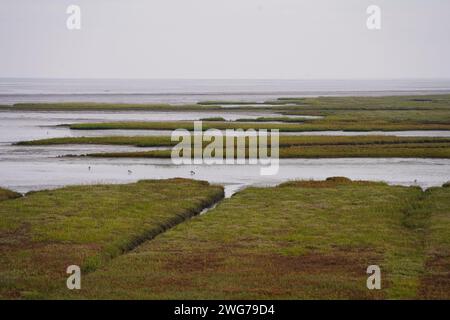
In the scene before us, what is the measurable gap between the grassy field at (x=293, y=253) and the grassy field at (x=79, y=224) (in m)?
1.15

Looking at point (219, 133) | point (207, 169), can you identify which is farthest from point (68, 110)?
point (207, 169)

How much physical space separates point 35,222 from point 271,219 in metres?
A: 11.0

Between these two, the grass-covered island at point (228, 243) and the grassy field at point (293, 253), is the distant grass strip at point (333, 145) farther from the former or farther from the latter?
the grassy field at point (293, 253)

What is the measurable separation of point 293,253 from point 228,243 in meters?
3.14

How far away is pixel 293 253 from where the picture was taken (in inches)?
1321

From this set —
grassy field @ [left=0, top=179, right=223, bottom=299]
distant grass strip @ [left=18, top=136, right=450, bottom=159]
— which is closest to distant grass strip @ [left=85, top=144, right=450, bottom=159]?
distant grass strip @ [left=18, top=136, right=450, bottom=159]

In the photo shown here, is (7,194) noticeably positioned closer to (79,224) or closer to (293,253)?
(79,224)

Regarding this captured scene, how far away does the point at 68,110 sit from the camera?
6058 inches

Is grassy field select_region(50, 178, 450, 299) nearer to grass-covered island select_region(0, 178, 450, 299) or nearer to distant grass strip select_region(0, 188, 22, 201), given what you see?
grass-covered island select_region(0, 178, 450, 299)

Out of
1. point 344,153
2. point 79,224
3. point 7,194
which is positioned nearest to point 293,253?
point 79,224

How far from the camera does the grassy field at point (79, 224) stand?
3002 cm
